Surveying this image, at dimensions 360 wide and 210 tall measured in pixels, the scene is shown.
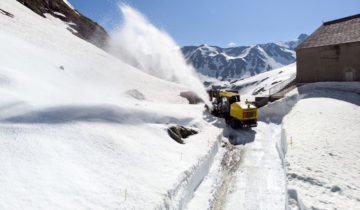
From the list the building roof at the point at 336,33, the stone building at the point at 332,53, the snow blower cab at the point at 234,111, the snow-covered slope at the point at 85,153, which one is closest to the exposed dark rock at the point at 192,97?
the snow blower cab at the point at 234,111

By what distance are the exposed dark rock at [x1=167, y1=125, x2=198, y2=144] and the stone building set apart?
17.9m

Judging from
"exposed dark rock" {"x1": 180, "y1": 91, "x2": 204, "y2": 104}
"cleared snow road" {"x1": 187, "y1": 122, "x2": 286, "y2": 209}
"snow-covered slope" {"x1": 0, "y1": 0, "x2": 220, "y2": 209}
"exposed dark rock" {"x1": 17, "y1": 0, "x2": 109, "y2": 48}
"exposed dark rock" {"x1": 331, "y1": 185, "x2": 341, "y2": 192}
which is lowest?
"cleared snow road" {"x1": 187, "y1": 122, "x2": 286, "y2": 209}

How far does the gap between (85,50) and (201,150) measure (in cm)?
3256

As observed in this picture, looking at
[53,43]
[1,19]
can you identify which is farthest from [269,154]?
[1,19]

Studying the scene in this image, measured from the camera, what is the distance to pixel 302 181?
7316 mm

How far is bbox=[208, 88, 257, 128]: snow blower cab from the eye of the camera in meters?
15.5

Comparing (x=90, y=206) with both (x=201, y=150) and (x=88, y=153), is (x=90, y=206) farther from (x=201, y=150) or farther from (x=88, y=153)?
(x=201, y=150)

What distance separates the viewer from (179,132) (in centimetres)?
1285

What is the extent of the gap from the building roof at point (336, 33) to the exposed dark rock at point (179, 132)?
19056 millimetres

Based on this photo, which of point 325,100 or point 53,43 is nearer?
point 325,100

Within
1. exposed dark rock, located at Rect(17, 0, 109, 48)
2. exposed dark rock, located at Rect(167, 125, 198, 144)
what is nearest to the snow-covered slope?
exposed dark rock, located at Rect(167, 125, 198, 144)

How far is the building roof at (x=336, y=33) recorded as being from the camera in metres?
21.7

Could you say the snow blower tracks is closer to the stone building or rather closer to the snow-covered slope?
the snow-covered slope

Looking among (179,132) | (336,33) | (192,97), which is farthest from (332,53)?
(179,132)
